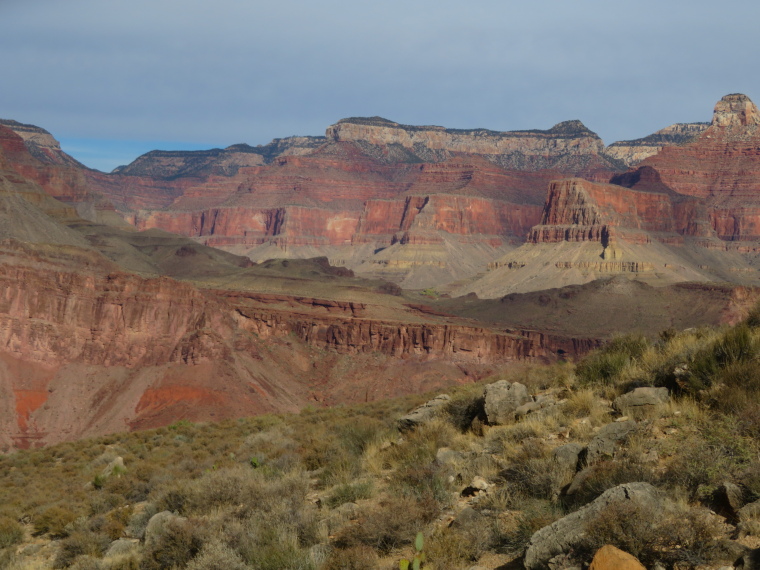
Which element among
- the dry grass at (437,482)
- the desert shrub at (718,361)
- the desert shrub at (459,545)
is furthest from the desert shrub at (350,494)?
the desert shrub at (718,361)

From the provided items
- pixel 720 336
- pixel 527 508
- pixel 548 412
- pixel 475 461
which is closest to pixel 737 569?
pixel 527 508

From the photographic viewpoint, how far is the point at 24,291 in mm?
67875

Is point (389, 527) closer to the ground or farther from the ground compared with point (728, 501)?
closer to the ground

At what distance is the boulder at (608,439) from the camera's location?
41.2 ft

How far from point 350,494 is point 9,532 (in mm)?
8510

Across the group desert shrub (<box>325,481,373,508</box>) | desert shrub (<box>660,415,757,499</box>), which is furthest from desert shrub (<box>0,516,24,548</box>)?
desert shrub (<box>660,415,757,499</box>)

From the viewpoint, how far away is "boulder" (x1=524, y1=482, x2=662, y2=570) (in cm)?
1004

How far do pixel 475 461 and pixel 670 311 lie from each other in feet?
396

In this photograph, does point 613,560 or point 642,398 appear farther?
point 642,398

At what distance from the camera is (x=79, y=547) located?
1608 centimetres

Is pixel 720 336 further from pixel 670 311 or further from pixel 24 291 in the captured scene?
pixel 670 311

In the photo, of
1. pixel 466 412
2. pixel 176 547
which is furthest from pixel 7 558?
pixel 466 412

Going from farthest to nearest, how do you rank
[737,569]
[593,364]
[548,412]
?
[593,364]
[548,412]
[737,569]

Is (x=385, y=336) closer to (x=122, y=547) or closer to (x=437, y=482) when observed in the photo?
(x=122, y=547)
